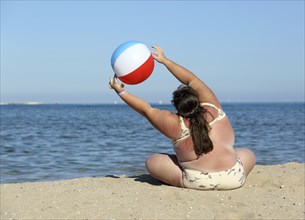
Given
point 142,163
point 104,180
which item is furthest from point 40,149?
point 104,180

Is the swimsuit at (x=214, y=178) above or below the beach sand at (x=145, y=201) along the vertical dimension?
above

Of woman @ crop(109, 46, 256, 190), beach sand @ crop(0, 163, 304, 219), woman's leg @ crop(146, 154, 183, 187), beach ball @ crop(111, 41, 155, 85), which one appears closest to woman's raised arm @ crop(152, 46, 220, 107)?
woman @ crop(109, 46, 256, 190)

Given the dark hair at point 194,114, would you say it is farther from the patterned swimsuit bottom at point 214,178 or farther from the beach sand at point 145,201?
the beach sand at point 145,201

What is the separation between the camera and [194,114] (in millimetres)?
5305

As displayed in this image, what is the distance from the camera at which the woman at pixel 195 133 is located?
5.30m

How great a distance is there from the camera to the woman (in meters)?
5.30

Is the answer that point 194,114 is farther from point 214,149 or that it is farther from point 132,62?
point 132,62

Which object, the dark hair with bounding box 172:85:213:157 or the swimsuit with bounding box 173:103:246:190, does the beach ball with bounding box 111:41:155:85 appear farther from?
the swimsuit with bounding box 173:103:246:190

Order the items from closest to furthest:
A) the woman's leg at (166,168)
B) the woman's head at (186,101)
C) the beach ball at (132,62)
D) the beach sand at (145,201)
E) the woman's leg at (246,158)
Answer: the beach sand at (145,201) < the woman's head at (186,101) < the beach ball at (132,62) < the woman's leg at (166,168) < the woman's leg at (246,158)

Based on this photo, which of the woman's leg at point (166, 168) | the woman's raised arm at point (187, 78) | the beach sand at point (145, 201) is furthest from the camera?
the woman's leg at point (166, 168)

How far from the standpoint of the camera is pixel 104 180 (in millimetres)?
6871

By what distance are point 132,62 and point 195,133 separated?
115cm

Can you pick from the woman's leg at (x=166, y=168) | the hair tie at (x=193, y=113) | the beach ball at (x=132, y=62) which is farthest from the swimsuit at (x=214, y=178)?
the beach ball at (x=132, y=62)

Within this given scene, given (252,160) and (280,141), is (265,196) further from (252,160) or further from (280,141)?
(280,141)
